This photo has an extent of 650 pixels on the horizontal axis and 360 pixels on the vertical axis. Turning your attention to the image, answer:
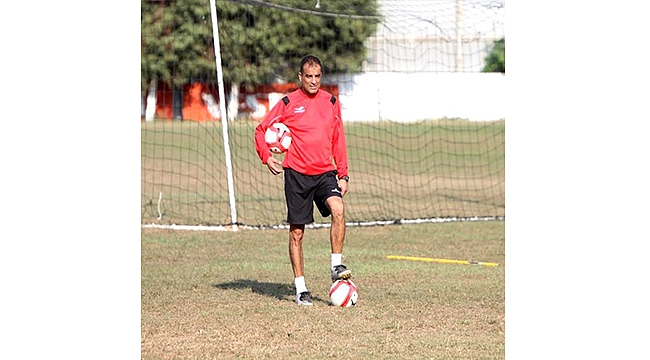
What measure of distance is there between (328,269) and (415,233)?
3495mm

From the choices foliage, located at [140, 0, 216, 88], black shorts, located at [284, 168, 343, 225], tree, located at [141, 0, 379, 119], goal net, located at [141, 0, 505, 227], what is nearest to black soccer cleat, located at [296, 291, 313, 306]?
black shorts, located at [284, 168, 343, 225]

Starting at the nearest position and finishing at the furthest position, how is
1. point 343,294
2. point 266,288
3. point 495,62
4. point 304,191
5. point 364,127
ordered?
point 343,294 < point 304,191 < point 266,288 < point 364,127 < point 495,62

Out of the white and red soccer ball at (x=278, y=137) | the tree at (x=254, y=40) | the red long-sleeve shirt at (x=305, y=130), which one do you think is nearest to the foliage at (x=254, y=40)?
the tree at (x=254, y=40)

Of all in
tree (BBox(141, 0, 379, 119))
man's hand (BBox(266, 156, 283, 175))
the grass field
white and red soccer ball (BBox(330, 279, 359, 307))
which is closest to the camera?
the grass field

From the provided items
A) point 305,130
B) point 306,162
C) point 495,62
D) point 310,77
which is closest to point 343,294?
point 306,162

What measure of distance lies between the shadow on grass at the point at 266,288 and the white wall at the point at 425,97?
2338 centimetres

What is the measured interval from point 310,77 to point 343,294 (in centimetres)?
176

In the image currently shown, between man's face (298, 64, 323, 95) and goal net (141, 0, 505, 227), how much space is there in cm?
611

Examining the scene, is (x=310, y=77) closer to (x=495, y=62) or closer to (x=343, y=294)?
(x=343, y=294)

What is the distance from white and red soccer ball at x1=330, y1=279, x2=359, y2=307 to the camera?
30.6 feet

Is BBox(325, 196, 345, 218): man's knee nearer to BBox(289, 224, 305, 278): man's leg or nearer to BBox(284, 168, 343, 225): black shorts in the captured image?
BBox(284, 168, 343, 225): black shorts

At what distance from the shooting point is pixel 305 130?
31.4ft
